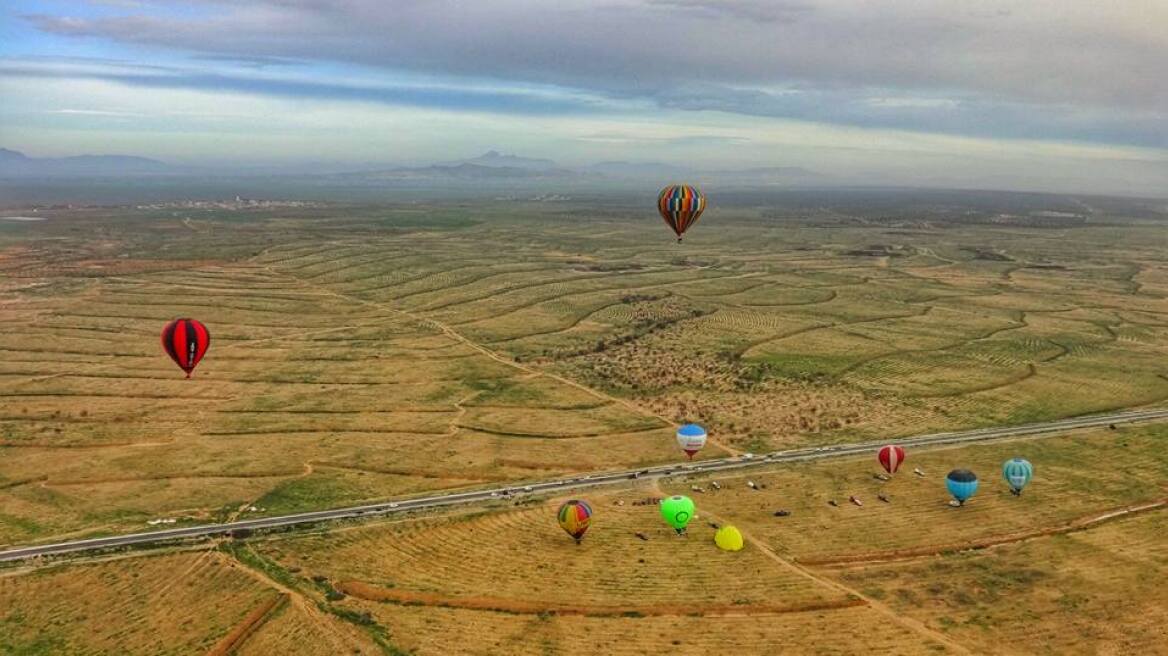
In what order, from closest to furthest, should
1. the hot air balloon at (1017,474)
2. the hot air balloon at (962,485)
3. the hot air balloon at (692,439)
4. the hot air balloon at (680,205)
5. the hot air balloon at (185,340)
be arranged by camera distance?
the hot air balloon at (962,485) < the hot air balloon at (1017,474) < the hot air balloon at (692,439) < the hot air balloon at (185,340) < the hot air balloon at (680,205)

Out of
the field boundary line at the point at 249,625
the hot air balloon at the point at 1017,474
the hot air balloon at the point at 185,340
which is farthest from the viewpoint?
the hot air balloon at the point at 185,340

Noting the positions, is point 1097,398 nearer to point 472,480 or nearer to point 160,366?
point 472,480

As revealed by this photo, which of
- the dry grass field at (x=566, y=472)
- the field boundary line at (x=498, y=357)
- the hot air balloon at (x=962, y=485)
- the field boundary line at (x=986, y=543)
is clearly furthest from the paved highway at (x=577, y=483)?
the field boundary line at (x=986, y=543)

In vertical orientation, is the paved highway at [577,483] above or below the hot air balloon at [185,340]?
below

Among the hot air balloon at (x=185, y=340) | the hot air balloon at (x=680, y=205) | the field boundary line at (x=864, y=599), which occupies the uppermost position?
the hot air balloon at (x=680, y=205)

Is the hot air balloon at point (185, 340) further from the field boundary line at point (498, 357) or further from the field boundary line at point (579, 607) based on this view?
the field boundary line at point (498, 357)

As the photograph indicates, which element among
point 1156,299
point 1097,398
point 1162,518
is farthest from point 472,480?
point 1156,299

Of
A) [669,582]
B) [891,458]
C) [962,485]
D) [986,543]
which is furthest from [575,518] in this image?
[962,485]

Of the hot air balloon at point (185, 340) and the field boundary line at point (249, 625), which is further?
the hot air balloon at point (185, 340)
